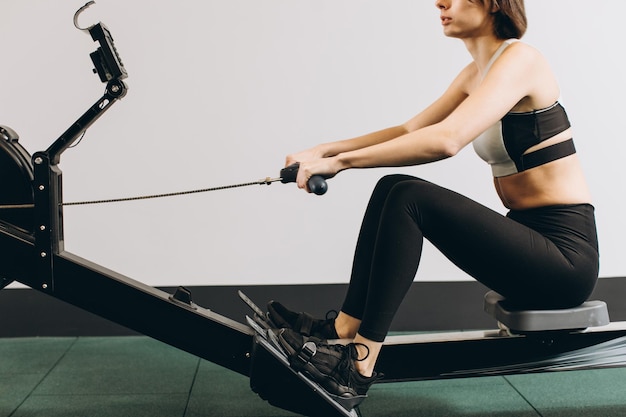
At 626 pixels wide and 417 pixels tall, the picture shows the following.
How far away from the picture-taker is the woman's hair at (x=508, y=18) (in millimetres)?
2033

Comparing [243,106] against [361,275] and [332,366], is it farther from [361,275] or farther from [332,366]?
[332,366]

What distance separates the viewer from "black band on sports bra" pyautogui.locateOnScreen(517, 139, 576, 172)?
201 cm

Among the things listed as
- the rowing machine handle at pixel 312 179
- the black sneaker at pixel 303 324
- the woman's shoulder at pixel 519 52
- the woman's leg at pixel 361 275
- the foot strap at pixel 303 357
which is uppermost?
the woman's shoulder at pixel 519 52

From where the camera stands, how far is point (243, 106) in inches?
125

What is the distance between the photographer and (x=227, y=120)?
3.18 meters

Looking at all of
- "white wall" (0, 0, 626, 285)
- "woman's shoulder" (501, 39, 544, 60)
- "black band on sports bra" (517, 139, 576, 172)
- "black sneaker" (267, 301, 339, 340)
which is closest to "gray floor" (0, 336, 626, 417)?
"black sneaker" (267, 301, 339, 340)

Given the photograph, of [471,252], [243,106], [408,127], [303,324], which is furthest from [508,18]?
[243,106]

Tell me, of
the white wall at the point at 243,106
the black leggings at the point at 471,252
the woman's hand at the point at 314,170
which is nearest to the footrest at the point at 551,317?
the black leggings at the point at 471,252

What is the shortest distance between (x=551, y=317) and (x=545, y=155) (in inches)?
16.4

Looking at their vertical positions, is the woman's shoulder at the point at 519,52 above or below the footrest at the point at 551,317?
above

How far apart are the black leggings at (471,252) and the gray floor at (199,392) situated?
0.57 metres

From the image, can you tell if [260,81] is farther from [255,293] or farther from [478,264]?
[478,264]

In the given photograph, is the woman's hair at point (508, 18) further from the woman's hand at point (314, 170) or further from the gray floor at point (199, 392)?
the gray floor at point (199, 392)

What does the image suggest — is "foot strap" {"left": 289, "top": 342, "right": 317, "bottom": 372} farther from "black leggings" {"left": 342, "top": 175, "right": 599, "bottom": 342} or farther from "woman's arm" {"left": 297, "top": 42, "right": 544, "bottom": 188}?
"woman's arm" {"left": 297, "top": 42, "right": 544, "bottom": 188}
